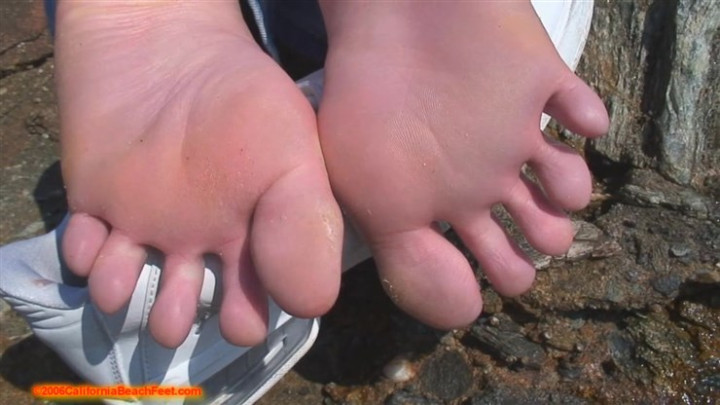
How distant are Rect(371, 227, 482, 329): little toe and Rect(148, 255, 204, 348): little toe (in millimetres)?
168

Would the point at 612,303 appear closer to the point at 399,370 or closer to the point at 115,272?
the point at 399,370

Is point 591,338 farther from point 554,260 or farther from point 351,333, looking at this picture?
point 351,333

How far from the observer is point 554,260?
1.12 metres

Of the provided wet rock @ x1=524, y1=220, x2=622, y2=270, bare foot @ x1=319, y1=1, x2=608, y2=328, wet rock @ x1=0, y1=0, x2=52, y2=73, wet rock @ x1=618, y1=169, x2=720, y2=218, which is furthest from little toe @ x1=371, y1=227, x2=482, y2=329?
wet rock @ x1=0, y1=0, x2=52, y2=73

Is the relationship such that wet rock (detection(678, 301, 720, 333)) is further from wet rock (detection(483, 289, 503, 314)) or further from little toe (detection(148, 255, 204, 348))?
little toe (detection(148, 255, 204, 348))

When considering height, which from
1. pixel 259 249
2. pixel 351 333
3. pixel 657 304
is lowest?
pixel 351 333

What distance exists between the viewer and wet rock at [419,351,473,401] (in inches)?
42.8

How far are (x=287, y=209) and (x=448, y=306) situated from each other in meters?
0.16

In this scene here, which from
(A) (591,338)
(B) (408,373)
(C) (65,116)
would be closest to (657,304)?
(A) (591,338)

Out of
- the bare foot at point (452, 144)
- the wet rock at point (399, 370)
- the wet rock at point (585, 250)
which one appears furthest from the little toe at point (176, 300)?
the wet rock at point (585, 250)

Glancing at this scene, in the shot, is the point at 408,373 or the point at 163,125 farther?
the point at 408,373

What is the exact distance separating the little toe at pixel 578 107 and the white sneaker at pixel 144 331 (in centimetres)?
21

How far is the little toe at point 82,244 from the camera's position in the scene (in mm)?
957

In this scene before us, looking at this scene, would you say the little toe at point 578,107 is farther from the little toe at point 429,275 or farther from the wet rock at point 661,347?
the wet rock at point 661,347
